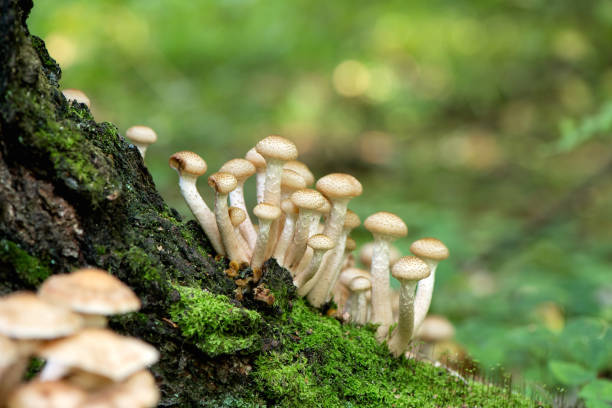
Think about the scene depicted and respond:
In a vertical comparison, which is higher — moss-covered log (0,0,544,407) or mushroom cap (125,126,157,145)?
mushroom cap (125,126,157,145)

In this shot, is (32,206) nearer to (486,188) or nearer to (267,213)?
(267,213)

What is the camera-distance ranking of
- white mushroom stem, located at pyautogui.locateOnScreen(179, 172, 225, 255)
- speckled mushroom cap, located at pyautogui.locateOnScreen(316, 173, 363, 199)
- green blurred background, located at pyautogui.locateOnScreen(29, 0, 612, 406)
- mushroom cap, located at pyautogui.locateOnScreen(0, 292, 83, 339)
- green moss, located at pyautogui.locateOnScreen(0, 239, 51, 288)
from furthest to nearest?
green blurred background, located at pyautogui.locateOnScreen(29, 0, 612, 406) < white mushroom stem, located at pyautogui.locateOnScreen(179, 172, 225, 255) < speckled mushroom cap, located at pyautogui.locateOnScreen(316, 173, 363, 199) < green moss, located at pyautogui.locateOnScreen(0, 239, 51, 288) < mushroom cap, located at pyautogui.locateOnScreen(0, 292, 83, 339)

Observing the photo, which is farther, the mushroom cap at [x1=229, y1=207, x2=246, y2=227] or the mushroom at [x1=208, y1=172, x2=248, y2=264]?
the mushroom cap at [x1=229, y1=207, x2=246, y2=227]

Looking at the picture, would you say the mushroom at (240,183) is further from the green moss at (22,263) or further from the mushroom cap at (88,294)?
the mushroom cap at (88,294)

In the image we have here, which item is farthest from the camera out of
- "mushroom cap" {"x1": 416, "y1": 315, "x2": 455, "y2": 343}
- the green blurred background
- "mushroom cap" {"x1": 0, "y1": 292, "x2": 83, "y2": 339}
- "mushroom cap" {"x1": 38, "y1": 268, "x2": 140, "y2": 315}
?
the green blurred background

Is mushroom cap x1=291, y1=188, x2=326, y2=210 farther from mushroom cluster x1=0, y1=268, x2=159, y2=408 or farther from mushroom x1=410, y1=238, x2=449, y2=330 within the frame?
mushroom cluster x1=0, y1=268, x2=159, y2=408

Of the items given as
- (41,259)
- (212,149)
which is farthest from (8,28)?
(212,149)

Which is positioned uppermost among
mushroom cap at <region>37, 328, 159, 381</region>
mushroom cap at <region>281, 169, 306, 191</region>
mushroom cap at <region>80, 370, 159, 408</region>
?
mushroom cap at <region>281, 169, 306, 191</region>

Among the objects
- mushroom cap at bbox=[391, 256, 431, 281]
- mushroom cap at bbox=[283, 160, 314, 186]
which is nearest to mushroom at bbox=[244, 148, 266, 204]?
Result: mushroom cap at bbox=[283, 160, 314, 186]
